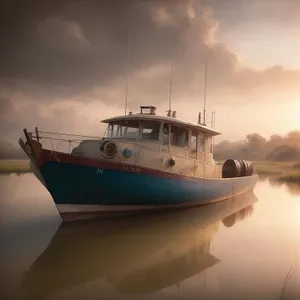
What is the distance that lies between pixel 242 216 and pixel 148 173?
6.56ft

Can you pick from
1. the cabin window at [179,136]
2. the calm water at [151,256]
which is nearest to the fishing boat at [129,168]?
the cabin window at [179,136]

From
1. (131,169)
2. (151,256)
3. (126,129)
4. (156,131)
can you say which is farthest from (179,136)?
(151,256)

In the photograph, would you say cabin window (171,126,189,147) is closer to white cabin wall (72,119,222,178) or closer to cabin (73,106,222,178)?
cabin (73,106,222,178)

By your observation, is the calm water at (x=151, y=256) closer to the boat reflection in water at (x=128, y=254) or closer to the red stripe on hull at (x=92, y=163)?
the boat reflection in water at (x=128, y=254)

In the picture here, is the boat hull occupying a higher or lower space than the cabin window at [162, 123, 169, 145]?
lower

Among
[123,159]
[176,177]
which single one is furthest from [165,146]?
[123,159]

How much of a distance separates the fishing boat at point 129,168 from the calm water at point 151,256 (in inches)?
13.1

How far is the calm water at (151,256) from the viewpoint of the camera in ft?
7.80

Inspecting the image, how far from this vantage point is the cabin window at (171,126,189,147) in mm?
5645

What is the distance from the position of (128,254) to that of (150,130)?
8.97 feet

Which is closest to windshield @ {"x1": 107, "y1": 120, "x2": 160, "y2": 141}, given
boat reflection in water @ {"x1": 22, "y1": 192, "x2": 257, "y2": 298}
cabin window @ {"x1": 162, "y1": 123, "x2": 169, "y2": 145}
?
cabin window @ {"x1": 162, "y1": 123, "x2": 169, "y2": 145}

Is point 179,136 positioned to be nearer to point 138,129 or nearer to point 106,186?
point 138,129

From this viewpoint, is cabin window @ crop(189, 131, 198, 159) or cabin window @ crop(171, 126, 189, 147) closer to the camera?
cabin window @ crop(171, 126, 189, 147)

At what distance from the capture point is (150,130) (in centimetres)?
545
